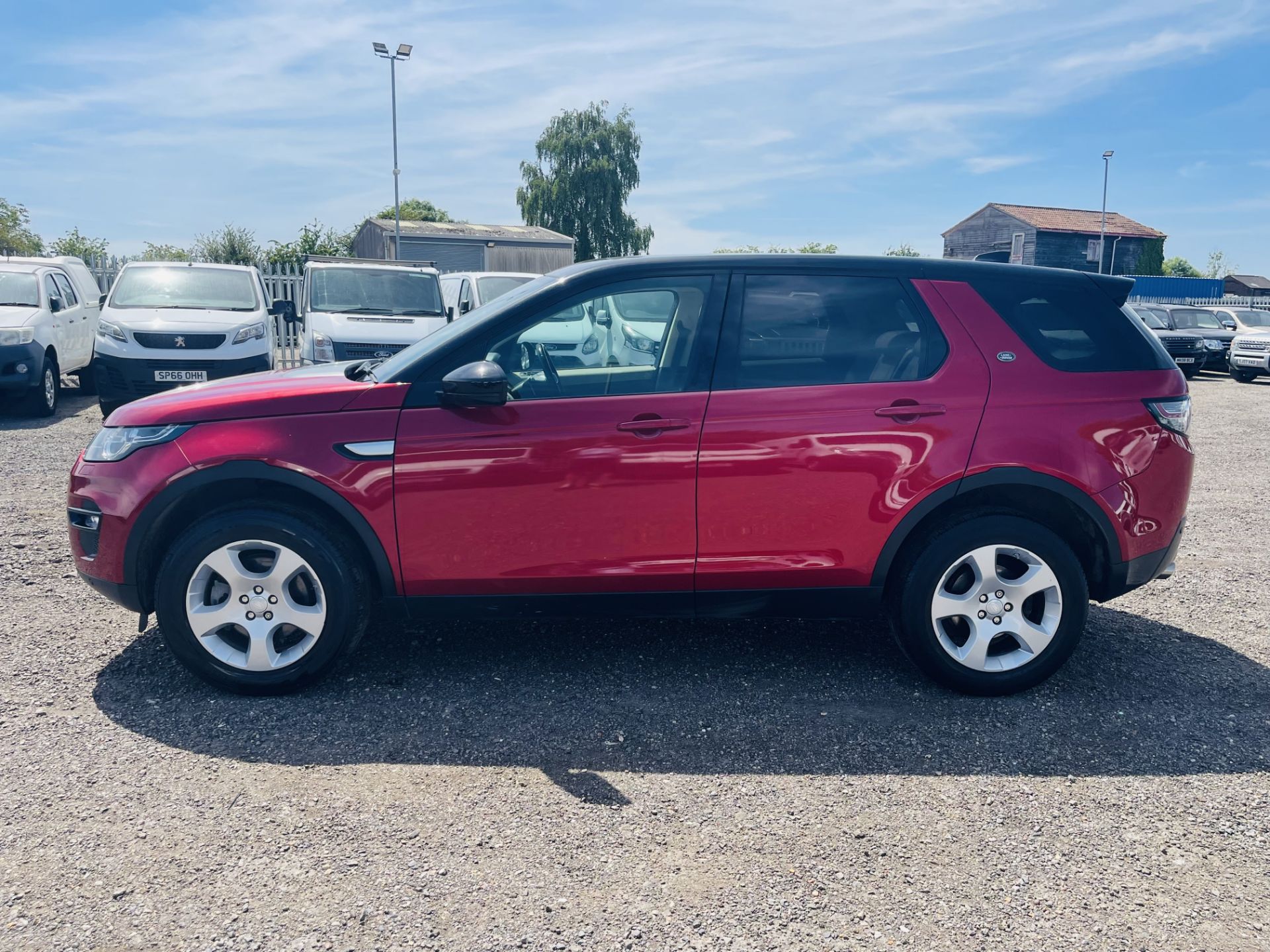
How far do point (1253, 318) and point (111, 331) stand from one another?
83.1 ft

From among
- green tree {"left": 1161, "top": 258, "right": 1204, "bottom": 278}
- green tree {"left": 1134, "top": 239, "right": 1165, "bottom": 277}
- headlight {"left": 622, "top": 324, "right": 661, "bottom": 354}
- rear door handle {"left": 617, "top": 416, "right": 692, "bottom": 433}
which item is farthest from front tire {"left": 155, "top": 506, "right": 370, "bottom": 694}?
green tree {"left": 1161, "top": 258, "right": 1204, "bottom": 278}

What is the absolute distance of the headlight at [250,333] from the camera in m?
12.1

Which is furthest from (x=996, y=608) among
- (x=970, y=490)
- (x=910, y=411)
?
(x=910, y=411)

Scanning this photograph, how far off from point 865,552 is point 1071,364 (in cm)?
116

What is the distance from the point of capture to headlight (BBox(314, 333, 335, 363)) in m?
11.3

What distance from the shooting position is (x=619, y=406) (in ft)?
12.7

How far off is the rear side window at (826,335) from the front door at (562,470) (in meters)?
0.17

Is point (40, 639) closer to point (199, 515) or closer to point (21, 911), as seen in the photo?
point (199, 515)

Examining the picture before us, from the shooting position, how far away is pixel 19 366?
469 inches

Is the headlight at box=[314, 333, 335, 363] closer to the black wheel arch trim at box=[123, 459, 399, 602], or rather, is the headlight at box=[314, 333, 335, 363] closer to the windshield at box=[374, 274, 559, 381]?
the windshield at box=[374, 274, 559, 381]

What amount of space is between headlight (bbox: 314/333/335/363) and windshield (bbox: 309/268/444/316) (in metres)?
0.77

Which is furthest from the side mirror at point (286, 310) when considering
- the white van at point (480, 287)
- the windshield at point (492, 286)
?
the windshield at point (492, 286)

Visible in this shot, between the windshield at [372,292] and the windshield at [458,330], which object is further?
the windshield at [372,292]

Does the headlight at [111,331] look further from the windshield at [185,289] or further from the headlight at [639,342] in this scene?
the headlight at [639,342]
